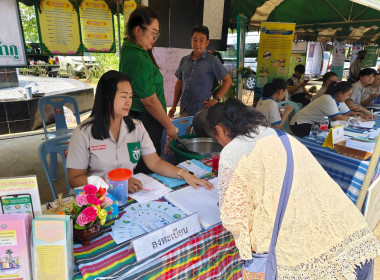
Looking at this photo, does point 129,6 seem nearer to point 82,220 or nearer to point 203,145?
point 203,145

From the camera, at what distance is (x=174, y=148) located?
2.02 metres

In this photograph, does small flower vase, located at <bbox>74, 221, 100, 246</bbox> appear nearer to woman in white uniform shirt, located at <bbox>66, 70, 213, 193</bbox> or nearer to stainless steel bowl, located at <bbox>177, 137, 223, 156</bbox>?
woman in white uniform shirt, located at <bbox>66, 70, 213, 193</bbox>

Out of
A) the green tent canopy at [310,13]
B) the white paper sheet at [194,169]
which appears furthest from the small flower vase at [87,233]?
the green tent canopy at [310,13]

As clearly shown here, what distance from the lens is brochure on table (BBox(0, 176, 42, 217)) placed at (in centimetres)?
87

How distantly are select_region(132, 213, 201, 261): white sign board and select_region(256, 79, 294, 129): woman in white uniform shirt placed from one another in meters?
2.46

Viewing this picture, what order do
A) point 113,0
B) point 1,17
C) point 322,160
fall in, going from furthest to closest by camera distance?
1. point 113,0
2. point 1,17
3. point 322,160

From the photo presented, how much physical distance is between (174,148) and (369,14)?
5750 millimetres

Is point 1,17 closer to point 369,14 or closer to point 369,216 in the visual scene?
point 369,216

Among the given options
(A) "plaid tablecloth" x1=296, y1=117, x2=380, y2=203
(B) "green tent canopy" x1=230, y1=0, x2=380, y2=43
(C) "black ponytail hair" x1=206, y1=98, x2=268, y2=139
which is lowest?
(A) "plaid tablecloth" x1=296, y1=117, x2=380, y2=203

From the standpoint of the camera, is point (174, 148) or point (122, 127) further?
point (174, 148)

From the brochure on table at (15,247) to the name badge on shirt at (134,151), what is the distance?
2.81ft

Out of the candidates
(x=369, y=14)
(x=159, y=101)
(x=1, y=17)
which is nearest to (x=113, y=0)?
(x=1, y=17)

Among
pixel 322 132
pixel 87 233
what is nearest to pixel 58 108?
pixel 87 233

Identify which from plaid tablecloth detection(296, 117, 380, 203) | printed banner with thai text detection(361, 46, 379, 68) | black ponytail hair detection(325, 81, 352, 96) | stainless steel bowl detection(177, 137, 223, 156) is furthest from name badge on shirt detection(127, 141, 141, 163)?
printed banner with thai text detection(361, 46, 379, 68)
